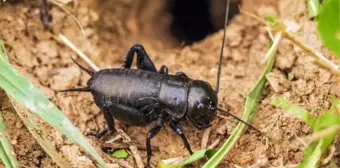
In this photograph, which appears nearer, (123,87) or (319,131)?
(319,131)

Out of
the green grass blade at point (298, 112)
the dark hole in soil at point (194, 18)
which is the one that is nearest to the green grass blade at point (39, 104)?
the green grass blade at point (298, 112)

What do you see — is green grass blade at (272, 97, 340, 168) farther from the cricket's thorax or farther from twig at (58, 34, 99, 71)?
twig at (58, 34, 99, 71)

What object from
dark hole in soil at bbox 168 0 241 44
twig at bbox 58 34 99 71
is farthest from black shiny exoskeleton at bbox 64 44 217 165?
dark hole in soil at bbox 168 0 241 44

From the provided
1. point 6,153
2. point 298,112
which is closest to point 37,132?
point 6,153

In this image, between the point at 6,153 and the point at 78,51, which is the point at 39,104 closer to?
the point at 6,153

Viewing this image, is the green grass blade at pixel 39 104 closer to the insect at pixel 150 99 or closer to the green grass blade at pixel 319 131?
the insect at pixel 150 99

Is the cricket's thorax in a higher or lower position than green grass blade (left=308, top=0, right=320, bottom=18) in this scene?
lower
